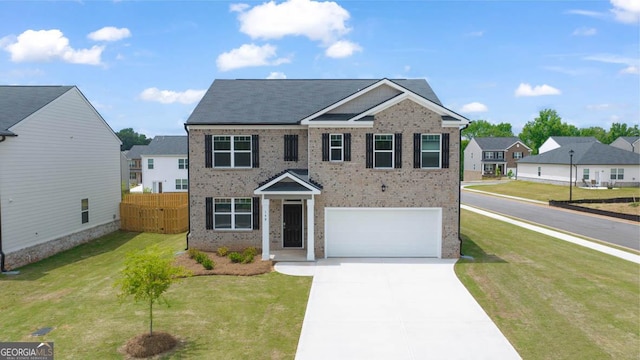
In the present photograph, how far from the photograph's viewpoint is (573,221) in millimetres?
30203

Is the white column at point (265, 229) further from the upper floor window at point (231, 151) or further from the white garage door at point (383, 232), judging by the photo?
the white garage door at point (383, 232)

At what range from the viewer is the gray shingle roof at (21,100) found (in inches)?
778

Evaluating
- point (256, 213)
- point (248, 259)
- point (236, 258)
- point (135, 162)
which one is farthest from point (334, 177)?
point (135, 162)

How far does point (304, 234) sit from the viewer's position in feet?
68.1

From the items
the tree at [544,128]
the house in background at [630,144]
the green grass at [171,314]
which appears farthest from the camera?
the tree at [544,128]

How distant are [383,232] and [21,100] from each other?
19.6 metres

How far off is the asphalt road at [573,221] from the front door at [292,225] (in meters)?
17.2

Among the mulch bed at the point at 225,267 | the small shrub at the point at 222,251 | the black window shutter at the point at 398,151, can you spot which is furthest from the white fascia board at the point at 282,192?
the black window shutter at the point at 398,151

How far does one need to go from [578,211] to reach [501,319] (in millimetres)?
27918

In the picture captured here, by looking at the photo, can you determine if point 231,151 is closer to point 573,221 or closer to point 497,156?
point 573,221

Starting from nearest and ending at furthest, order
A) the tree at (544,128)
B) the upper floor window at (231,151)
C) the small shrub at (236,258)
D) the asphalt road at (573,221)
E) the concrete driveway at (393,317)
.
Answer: the concrete driveway at (393,317)
the small shrub at (236,258)
the upper floor window at (231,151)
the asphalt road at (573,221)
the tree at (544,128)

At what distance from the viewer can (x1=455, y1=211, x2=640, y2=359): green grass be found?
36.7 ft

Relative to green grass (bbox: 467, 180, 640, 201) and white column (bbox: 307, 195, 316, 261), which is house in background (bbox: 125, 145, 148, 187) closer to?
green grass (bbox: 467, 180, 640, 201)

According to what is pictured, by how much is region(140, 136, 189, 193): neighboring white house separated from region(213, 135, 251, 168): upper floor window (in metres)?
30.6
